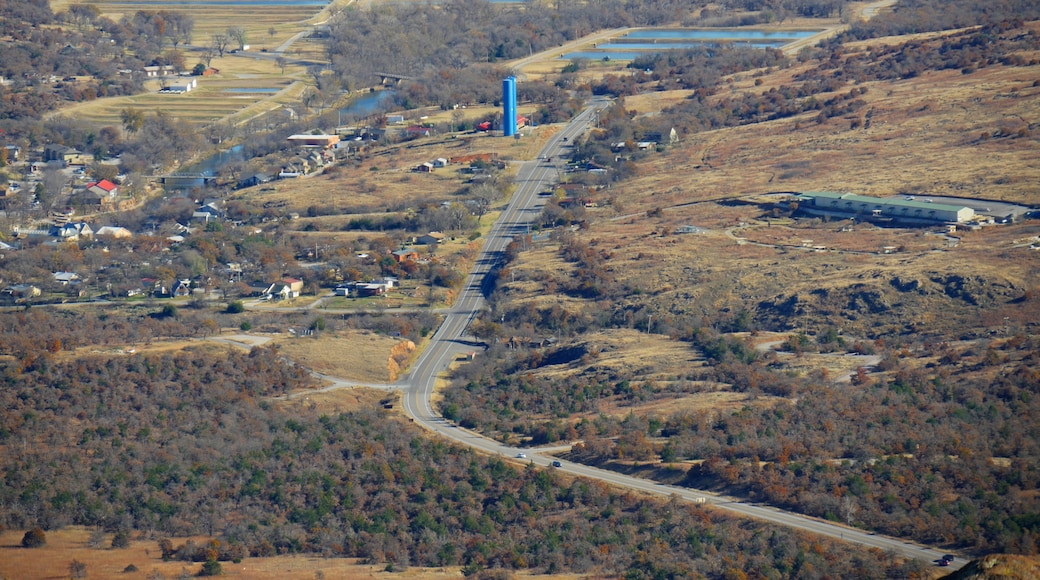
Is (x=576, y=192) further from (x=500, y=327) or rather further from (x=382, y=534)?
(x=382, y=534)

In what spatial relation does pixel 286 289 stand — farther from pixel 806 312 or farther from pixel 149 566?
pixel 149 566

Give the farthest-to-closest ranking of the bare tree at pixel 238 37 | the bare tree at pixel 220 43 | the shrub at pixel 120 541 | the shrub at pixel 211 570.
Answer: the bare tree at pixel 238 37
the bare tree at pixel 220 43
the shrub at pixel 120 541
the shrub at pixel 211 570

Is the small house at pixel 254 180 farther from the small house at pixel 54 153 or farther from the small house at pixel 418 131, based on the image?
the small house at pixel 54 153

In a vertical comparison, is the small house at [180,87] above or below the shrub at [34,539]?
above

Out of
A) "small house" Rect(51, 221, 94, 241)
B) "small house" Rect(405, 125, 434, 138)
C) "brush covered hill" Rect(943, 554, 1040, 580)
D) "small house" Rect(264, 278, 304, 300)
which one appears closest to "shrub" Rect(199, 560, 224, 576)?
"brush covered hill" Rect(943, 554, 1040, 580)

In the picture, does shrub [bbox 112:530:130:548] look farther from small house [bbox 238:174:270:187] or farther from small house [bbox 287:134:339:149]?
small house [bbox 287:134:339:149]

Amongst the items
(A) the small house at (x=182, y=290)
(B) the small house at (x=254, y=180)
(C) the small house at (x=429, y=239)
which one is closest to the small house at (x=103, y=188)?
(B) the small house at (x=254, y=180)
